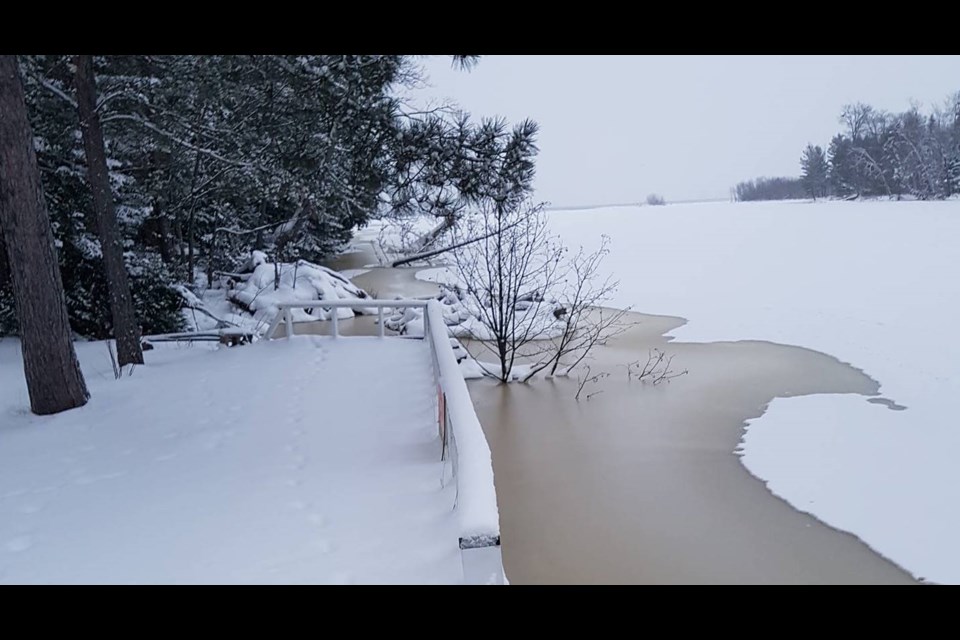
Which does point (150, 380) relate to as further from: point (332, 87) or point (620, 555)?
point (620, 555)

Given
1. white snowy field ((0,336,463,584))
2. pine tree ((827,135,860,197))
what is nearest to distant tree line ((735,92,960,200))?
pine tree ((827,135,860,197))

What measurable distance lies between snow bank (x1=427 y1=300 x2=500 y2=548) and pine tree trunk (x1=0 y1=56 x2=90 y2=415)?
3.10 metres

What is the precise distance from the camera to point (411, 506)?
241 centimetres

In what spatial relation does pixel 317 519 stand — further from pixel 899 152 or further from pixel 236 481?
pixel 899 152

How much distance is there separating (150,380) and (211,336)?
166cm

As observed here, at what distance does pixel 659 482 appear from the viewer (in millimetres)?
5992

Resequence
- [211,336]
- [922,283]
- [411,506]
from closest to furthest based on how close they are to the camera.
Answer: [411,506] < [211,336] < [922,283]

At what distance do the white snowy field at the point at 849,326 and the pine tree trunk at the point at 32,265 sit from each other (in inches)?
241

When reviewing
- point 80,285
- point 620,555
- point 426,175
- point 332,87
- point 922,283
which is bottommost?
point 620,555

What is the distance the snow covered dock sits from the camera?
6.78ft

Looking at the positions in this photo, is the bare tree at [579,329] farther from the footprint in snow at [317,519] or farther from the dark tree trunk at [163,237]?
the footprint in snow at [317,519]

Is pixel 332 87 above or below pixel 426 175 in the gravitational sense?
above

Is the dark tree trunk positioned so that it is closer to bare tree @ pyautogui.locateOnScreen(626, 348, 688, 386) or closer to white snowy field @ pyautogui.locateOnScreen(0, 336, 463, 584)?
white snowy field @ pyautogui.locateOnScreen(0, 336, 463, 584)
